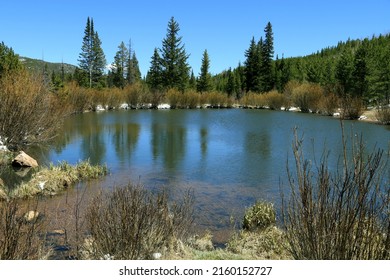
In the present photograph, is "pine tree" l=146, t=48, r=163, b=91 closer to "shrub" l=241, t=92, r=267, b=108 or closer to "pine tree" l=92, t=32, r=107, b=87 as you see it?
"pine tree" l=92, t=32, r=107, b=87

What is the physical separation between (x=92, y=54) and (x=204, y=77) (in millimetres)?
25525

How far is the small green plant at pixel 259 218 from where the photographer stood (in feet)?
21.0

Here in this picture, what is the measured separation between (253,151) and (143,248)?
37.0 ft

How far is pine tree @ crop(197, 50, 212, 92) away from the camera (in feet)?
200

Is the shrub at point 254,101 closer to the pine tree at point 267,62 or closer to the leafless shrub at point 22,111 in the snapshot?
the pine tree at point 267,62

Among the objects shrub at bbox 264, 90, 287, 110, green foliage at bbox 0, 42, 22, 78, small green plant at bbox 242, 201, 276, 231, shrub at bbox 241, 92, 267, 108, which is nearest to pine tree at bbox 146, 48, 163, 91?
shrub at bbox 241, 92, 267, 108

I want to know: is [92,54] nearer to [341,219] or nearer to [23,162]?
[23,162]

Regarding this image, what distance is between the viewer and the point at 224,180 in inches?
397

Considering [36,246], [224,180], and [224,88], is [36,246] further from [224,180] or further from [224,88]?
[224,88]

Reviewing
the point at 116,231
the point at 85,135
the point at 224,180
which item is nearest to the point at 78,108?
the point at 85,135

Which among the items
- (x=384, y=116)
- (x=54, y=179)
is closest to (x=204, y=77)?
(x=384, y=116)

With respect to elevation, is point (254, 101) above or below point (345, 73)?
below

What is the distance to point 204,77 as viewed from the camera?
6091 centimetres
